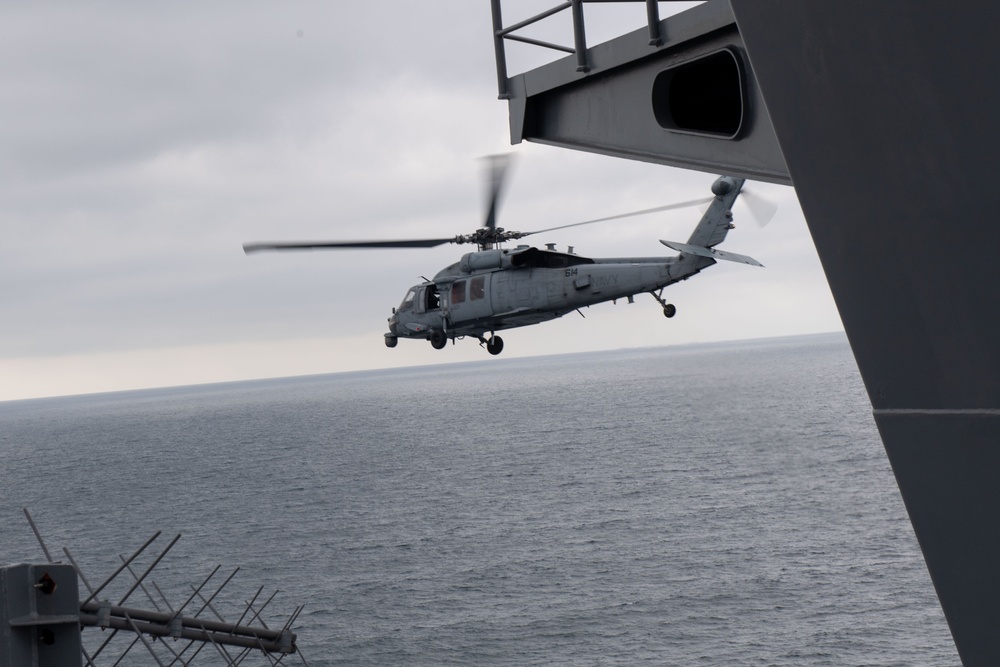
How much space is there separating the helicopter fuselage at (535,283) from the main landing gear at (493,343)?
0.64 feet

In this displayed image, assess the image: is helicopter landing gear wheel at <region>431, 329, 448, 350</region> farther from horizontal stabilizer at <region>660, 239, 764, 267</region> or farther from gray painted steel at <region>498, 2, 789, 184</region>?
gray painted steel at <region>498, 2, 789, 184</region>

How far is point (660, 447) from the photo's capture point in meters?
117

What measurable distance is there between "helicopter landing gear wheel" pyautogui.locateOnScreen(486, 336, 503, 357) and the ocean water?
2551cm

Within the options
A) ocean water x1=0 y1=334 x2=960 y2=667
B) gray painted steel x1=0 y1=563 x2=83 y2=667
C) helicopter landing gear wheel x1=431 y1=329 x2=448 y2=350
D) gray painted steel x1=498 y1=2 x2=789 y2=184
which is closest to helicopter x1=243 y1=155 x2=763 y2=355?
helicopter landing gear wheel x1=431 y1=329 x2=448 y2=350

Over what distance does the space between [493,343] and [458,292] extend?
56.6 inches

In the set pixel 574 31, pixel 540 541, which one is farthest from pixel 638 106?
pixel 540 541

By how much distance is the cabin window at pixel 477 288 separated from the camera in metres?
22.5

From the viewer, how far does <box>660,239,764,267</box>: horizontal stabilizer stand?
22750mm

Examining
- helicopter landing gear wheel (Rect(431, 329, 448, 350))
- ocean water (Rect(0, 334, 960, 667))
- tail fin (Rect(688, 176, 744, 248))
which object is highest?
tail fin (Rect(688, 176, 744, 248))

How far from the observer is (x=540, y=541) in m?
68.9

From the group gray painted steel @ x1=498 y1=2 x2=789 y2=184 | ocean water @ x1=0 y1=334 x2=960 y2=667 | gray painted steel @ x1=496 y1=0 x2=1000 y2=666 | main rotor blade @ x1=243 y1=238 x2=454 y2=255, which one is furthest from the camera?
ocean water @ x1=0 y1=334 x2=960 y2=667

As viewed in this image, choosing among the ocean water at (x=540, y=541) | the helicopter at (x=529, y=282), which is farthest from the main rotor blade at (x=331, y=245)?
the ocean water at (x=540, y=541)

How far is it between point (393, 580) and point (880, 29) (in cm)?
5973

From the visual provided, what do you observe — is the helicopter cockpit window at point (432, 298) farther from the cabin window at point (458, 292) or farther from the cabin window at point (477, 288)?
the cabin window at point (477, 288)
